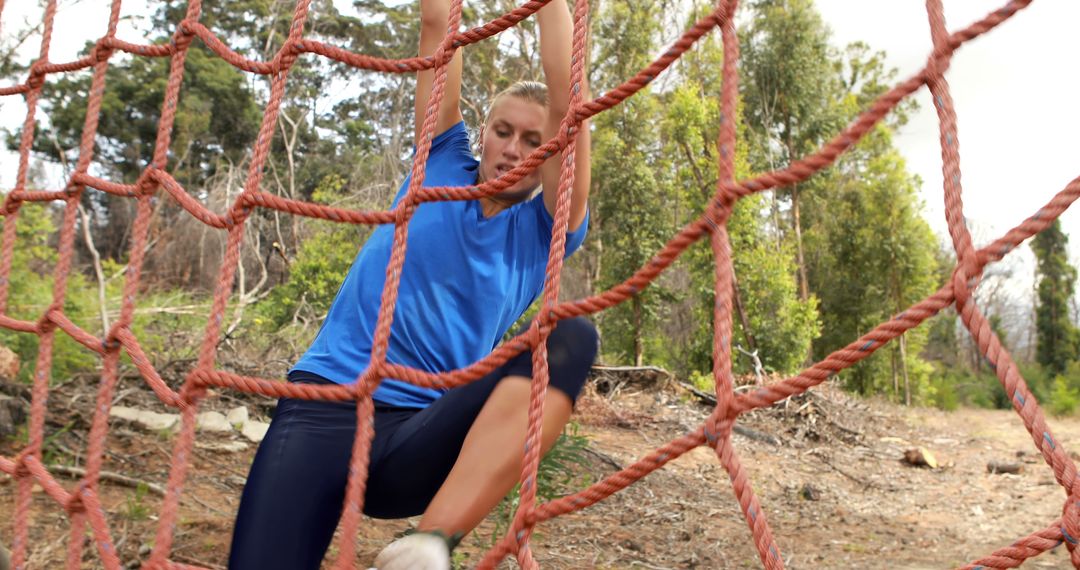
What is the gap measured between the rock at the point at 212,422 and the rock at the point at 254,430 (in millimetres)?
62

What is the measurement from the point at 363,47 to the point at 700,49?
5.51 meters

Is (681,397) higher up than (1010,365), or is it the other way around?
(1010,365)

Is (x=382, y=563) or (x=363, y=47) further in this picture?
(x=363, y=47)

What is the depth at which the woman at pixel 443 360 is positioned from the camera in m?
0.92

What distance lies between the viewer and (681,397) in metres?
6.00

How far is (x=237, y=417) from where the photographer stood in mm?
3121

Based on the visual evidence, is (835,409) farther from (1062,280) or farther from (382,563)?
(1062,280)

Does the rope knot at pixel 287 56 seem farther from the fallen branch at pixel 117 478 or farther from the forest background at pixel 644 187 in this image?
the forest background at pixel 644 187

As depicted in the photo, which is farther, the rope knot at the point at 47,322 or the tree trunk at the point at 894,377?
the tree trunk at the point at 894,377

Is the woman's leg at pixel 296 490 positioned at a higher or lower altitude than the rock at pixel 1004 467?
higher

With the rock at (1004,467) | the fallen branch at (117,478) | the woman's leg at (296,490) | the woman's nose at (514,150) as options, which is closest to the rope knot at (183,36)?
the woman's nose at (514,150)

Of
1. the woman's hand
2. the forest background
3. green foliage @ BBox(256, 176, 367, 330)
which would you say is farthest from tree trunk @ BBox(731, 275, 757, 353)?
the woman's hand

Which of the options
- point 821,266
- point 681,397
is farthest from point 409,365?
point 821,266

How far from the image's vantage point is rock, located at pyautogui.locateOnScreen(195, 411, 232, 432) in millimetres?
2990
